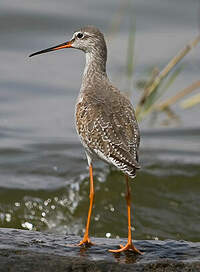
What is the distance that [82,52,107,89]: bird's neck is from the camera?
697 centimetres

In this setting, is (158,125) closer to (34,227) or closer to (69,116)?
(69,116)

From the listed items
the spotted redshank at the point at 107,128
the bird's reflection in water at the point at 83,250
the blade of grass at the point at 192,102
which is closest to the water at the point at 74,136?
the blade of grass at the point at 192,102

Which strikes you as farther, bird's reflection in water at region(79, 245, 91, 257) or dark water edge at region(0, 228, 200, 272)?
bird's reflection in water at region(79, 245, 91, 257)

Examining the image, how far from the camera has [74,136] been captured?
12148mm

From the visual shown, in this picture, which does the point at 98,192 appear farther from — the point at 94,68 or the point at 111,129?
the point at 111,129

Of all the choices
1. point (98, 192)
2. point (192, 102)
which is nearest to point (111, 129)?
point (98, 192)

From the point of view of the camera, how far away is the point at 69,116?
1276 cm

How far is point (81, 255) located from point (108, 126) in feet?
4.40

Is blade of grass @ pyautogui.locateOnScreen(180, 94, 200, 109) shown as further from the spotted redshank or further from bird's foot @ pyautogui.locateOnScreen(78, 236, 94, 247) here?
bird's foot @ pyautogui.locateOnScreen(78, 236, 94, 247)

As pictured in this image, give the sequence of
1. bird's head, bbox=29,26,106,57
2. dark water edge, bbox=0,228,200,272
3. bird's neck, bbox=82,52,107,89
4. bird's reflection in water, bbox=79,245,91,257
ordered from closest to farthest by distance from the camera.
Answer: dark water edge, bbox=0,228,200,272, bird's reflection in water, bbox=79,245,91,257, bird's neck, bbox=82,52,107,89, bird's head, bbox=29,26,106,57

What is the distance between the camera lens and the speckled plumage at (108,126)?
5.68 m

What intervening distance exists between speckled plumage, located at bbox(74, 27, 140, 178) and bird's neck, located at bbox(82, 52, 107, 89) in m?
0.05

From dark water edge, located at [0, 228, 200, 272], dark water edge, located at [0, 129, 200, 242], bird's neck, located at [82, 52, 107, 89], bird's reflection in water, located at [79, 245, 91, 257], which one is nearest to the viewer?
dark water edge, located at [0, 228, 200, 272]

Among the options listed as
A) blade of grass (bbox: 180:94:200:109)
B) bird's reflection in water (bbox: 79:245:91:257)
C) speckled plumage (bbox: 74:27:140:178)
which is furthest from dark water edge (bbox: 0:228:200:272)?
blade of grass (bbox: 180:94:200:109)
